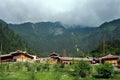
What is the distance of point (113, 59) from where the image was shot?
106375 mm


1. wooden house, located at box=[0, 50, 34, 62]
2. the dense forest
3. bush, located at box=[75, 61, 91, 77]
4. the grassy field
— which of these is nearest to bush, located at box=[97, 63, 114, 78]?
the grassy field

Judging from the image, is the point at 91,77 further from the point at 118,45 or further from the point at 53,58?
the point at 118,45

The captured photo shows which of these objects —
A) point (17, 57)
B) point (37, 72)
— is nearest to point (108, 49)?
point (17, 57)

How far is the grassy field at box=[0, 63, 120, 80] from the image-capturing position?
232 feet

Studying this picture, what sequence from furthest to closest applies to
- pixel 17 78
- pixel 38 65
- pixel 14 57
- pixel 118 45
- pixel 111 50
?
1. pixel 118 45
2. pixel 111 50
3. pixel 14 57
4. pixel 38 65
5. pixel 17 78

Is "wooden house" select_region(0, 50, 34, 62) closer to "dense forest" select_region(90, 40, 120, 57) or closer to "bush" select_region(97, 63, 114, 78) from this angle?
"bush" select_region(97, 63, 114, 78)

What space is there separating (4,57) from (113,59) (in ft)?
123

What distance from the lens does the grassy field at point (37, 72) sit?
7062 centimetres

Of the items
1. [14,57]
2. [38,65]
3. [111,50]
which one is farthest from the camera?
[111,50]

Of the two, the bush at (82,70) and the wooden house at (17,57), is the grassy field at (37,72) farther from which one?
the wooden house at (17,57)

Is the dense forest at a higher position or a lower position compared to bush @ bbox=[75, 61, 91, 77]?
higher

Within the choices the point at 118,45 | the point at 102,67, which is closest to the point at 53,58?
the point at 102,67

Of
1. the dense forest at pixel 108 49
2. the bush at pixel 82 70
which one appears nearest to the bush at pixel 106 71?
the bush at pixel 82 70

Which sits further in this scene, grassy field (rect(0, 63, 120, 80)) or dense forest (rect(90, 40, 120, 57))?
dense forest (rect(90, 40, 120, 57))
